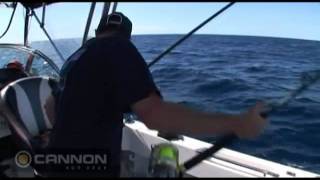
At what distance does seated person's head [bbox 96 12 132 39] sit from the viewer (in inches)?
87.4

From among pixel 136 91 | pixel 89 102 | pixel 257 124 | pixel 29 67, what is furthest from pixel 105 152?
pixel 29 67

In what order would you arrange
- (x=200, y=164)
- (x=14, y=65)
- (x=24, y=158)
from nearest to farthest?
(x=24, y=158) < (x=200, y=164) < (x=14, y=65)

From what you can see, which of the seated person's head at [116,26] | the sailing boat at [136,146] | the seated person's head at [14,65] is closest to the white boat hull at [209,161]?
the sailing boat at [136,146]

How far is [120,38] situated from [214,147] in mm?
639

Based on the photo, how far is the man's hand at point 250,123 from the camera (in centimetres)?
178

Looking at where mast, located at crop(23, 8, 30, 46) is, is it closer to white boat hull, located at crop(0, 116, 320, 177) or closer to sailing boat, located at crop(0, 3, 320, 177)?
sailing boat, located at crop(0, 3, 320, 177)

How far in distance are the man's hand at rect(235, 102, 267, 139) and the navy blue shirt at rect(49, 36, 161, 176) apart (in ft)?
1.24

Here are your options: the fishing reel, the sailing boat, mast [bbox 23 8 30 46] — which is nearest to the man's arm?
the fishing reel

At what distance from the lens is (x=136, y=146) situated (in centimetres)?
393

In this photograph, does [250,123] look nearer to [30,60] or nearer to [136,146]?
[136,146]

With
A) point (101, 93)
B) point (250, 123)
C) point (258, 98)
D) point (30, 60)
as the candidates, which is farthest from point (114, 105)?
point (258, 98)

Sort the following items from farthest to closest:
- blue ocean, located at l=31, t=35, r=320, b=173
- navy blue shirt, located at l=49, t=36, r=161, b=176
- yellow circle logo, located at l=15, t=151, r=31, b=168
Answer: blue ocean, located at l=31, t=35, r=320, b=173 < yellow circle logo, located at l=15, t=151, r=31, b=168 < navy blue shirt, located at l=49, t=36, r=161, b=176

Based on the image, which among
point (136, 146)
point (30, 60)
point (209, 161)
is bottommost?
point (136, 146)

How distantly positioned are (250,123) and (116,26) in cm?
84
